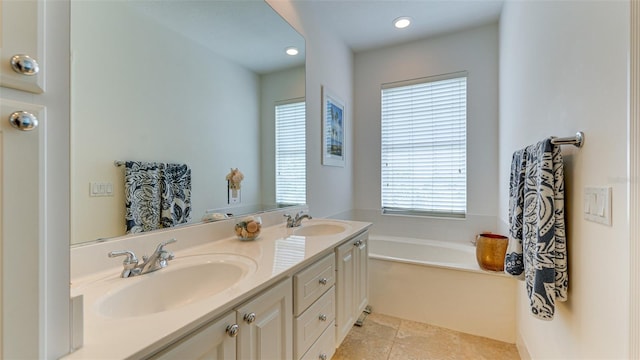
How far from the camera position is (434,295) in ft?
7.38

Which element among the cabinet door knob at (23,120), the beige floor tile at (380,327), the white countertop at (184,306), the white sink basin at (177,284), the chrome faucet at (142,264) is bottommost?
the beige floor tile at (380,327)

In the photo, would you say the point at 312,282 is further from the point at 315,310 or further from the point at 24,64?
the point at 24,64

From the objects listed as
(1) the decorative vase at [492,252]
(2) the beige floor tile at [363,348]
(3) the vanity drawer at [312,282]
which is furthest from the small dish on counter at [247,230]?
(1) the decorative vase at [492,252]

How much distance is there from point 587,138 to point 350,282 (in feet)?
4.30

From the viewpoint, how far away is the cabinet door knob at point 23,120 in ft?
1.51

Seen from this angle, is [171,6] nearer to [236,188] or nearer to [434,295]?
[236,188]

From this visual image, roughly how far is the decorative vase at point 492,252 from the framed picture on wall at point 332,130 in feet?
4.86

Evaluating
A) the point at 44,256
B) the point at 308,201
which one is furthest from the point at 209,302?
the point at 308,201

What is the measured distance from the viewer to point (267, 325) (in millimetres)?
951

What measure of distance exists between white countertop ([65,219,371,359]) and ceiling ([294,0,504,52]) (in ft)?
6.49

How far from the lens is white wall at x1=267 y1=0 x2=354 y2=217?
2283 mm

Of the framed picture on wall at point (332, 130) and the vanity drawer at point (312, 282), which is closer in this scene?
the vanity drawer at point (312, 282)

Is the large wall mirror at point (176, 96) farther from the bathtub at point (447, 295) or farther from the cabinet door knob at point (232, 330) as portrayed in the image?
the bathtub at point (447, 295)

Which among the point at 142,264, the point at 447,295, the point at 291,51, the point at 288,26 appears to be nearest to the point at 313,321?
the point at 142,264
